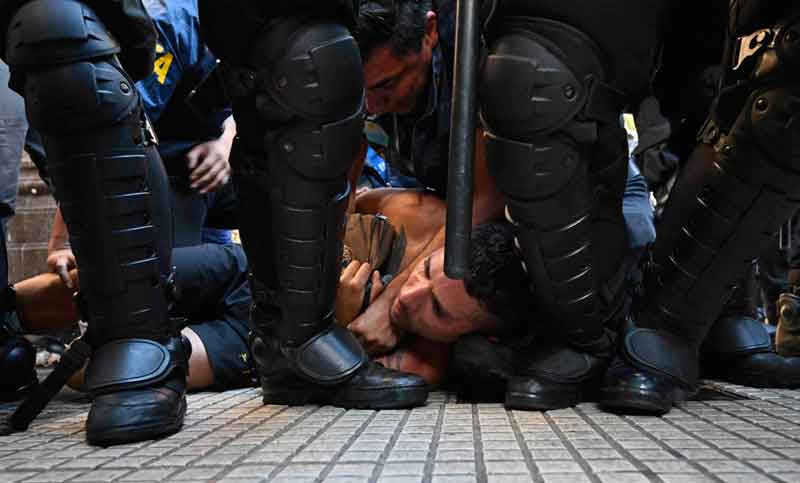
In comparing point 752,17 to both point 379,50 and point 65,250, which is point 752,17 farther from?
point 65,250

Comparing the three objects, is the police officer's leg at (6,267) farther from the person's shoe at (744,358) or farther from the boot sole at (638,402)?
the person's shoe at (744,358)

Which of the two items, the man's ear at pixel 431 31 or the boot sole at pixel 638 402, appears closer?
the boot sole at pixel 638 402

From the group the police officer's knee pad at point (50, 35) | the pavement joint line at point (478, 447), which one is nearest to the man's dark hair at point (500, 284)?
the pavement joint line at point (478, 447)

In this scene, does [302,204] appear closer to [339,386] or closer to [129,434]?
[339,386]

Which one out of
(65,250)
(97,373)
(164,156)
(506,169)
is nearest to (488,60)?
(506,169)

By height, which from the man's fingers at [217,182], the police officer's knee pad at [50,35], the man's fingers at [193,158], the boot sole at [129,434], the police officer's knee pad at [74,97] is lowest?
the boot sole at [129,434]

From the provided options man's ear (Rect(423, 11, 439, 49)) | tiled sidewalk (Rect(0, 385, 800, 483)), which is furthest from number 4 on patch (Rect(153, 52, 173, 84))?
tiled sidewalk (Rect(0, 385, 800, 483))

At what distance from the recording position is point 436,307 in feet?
5.65

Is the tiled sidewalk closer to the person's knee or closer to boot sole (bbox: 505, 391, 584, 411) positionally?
boot sole (bbox: 505, 391, 584, 411)

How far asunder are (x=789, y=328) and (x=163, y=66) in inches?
66.6

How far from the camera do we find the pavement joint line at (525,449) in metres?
0.95

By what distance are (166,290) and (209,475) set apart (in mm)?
454

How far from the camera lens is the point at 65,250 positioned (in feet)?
7.22

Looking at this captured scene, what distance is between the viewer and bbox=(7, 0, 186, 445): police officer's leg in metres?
1.22
